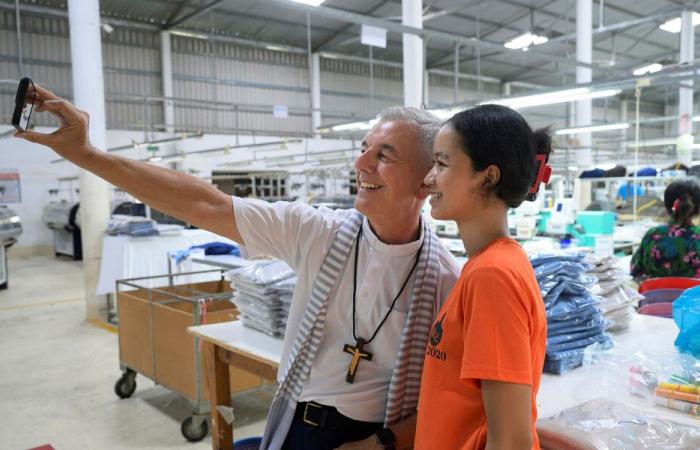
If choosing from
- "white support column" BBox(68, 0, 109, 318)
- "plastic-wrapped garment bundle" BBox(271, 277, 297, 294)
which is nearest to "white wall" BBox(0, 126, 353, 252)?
"white support column" BBox(68, 0, 109, 318)

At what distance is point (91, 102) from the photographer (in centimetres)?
593

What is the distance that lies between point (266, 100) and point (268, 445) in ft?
46.5

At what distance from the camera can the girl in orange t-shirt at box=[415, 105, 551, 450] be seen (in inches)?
34.6

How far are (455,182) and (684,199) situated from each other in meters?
2.92

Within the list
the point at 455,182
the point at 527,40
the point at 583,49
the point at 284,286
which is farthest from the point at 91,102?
the point at 527,40

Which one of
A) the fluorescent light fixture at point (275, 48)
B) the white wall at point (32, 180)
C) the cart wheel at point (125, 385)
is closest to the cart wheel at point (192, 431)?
the cart wheel at point (125, 385)

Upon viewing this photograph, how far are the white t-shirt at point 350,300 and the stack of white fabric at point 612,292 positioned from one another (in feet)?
3.03

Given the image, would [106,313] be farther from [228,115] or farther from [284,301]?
[228,115]

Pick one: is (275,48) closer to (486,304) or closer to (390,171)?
(390,171)

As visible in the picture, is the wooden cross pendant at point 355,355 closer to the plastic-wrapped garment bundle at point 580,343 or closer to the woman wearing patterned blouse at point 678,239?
the plastic-wrapped garment bundle at point 580,343

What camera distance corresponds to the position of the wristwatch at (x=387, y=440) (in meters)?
1.31

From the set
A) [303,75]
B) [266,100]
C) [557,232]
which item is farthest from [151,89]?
[557,232]

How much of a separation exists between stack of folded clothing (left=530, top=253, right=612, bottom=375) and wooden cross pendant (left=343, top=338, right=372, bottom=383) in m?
0.62

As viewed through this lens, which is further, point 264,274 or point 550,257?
point 264,274
